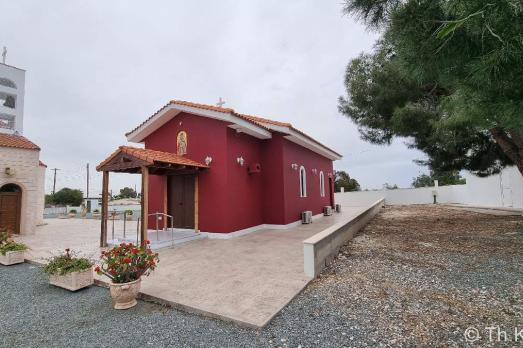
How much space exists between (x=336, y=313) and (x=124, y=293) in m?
2.96

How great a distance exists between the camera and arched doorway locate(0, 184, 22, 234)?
1024 cm

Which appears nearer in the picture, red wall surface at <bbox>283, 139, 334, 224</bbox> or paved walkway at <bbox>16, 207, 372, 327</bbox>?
paved walkway at <bbox>16, 207, 372, 327</bbox>

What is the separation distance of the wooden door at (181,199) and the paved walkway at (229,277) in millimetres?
1558

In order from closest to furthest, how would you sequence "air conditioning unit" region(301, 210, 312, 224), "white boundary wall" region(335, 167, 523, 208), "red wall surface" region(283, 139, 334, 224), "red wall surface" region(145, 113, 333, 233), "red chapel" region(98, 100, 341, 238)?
"red chapel" region(98, 100, 341, 238), "red wall surface" region(145, 113, 333, 233), "red wall surface" region(283, 139, 334, 224), "air conditioning unit" region(301, 210, 312, 224), "white boundary wall" region(335, 167, 523, 208)

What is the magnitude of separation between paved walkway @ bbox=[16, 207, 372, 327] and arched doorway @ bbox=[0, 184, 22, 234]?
3.97m

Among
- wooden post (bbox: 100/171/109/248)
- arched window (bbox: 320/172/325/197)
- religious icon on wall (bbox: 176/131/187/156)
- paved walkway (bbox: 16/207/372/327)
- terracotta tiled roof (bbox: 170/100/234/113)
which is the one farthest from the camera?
arched window (bbox: 320/172/325/197)

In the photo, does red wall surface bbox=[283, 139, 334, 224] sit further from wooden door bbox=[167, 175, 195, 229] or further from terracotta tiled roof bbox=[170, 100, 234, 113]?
wooden door bbox=[167, 175, 195, 229]

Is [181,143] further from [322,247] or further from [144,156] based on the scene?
[322,247]

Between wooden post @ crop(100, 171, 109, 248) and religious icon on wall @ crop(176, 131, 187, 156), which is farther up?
religious icon on wall @ crop(176, 131, 187, 156)

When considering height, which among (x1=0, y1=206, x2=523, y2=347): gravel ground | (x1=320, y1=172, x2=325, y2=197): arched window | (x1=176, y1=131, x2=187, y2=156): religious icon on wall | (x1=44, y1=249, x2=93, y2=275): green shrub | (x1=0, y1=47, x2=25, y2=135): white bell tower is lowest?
(x1=0, y1=206, x2=523, y2=347): gravel ground

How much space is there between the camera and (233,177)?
29.2ft

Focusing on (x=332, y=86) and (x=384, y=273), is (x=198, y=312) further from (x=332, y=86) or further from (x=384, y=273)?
(x=332, y=86)

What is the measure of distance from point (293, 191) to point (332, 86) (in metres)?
5.62

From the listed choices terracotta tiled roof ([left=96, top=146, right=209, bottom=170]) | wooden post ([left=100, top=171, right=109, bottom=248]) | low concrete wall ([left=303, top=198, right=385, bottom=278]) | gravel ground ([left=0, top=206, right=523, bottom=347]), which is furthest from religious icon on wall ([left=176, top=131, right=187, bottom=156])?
low concrete wall ([left=303, top=198, right=385, bottom=278])
